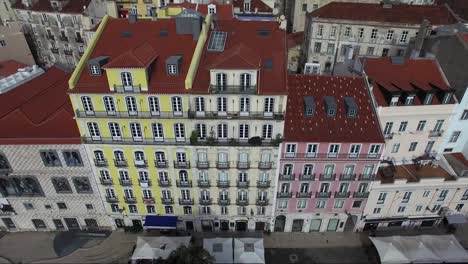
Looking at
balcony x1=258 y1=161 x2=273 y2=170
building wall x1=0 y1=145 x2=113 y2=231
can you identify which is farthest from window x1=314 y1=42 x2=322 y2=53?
building wall x1=0 y1=145 x2=113 y2=231

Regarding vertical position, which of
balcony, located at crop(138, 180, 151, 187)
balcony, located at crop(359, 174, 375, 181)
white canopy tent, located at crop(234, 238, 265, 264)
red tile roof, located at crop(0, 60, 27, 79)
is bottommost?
white canopy tent, located at crop(234, 238, 265, 264)

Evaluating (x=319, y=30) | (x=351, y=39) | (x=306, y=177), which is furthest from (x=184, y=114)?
(x=351, y=39)

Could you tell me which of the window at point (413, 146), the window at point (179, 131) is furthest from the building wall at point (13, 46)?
the window at point (413, 146)

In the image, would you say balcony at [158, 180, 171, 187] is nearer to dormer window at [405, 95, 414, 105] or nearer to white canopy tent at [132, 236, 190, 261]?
white canopy tent at [132, 236, 190, 261]

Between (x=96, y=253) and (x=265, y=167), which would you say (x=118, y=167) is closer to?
(x=96, y=253)

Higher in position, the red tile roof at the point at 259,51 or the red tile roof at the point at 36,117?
the red tile roof at the point at 259,51

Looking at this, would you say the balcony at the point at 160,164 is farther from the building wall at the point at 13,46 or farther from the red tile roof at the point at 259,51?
the building wall at the point at 13,46

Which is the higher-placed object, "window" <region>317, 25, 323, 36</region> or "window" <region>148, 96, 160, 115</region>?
"window" <region>148, 96, 160, 115</region>

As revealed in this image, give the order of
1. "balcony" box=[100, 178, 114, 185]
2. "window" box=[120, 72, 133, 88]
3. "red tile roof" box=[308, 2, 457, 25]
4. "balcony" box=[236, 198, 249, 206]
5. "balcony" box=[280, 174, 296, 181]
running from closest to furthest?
1. "window" box=[120, 72, 133, 88]
2. "balcony" box=[280, 174, 296, 181]
3. "balcony" box=[100, 178, 114, 185]
4. "balcony" box=[236, 198, 249, 206]
5. "red tile roof" box=[308, 2, 457, 25]
